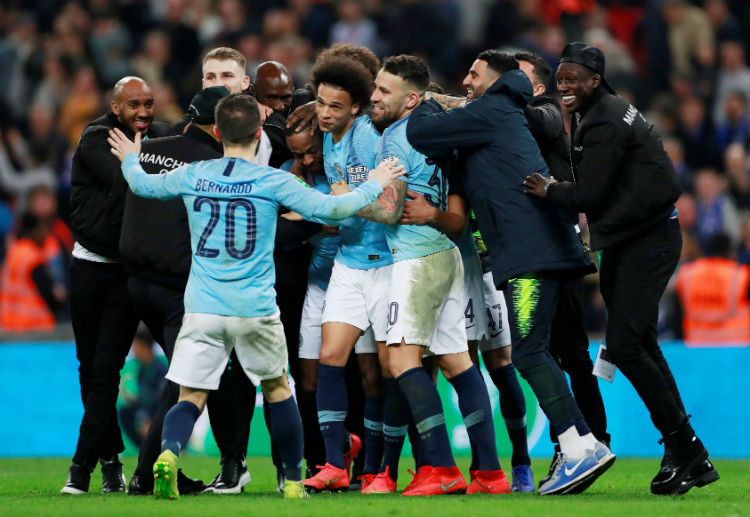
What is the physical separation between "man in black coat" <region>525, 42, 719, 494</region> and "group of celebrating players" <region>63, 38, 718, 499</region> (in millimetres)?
207

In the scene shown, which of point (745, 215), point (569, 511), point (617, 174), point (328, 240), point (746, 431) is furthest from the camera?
point (745, 215)

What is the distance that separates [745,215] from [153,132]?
766 cm

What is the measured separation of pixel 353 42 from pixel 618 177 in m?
9.35

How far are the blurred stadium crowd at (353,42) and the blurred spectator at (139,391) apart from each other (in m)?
2.14

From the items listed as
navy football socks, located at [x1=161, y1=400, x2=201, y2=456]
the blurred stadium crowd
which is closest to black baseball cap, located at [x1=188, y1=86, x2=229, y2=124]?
navy football socks, located at [x1=161, y1=400, x2=201, y2=456]

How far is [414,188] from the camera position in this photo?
7.49 meters

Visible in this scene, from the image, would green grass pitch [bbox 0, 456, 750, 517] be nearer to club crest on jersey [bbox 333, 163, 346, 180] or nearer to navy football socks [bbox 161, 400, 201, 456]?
navy football socks [bbox 161, 400, 201, 456]

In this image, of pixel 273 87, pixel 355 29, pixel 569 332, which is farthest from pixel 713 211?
pixel 273 87

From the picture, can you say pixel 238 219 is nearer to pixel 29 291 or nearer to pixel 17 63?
pixel 29 291

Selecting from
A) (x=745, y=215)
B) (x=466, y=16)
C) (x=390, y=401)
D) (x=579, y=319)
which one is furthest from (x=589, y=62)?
(x=466, y=16)

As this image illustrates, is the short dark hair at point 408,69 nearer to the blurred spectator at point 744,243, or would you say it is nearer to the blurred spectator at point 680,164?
the blurred spectator at point 744,243

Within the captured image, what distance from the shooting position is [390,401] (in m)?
7.66

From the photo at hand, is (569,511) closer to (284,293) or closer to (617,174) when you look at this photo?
(617,174)

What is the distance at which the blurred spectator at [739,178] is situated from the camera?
547 inches
